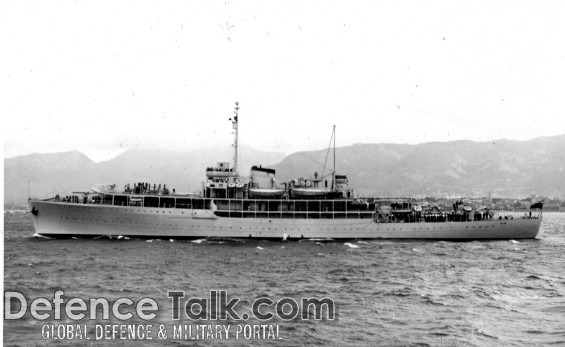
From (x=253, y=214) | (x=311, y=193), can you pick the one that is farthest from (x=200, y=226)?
(x=311, y=193)

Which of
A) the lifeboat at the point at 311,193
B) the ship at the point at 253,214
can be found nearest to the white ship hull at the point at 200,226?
the ship at the point at 253,214

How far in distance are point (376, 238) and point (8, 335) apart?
40564 mm

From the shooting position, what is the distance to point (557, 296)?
24.0 m

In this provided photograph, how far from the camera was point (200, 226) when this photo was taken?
162ft

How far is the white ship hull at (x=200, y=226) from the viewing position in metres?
48.0

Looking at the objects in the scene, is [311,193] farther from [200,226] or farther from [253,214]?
[200,226]

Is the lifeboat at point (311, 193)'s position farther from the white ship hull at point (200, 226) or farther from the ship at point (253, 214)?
the white ship hull at point (200, 226)

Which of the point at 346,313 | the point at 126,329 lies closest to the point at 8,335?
the point at 126,329

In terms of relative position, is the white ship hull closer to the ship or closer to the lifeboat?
the ship

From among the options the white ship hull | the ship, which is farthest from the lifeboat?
the white ship hull

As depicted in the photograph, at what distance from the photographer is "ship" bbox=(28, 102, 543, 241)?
4825cm

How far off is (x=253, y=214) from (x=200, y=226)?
18.1 feet

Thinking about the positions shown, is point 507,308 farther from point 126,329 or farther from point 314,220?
point 314,220

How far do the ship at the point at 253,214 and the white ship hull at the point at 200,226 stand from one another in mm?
93
